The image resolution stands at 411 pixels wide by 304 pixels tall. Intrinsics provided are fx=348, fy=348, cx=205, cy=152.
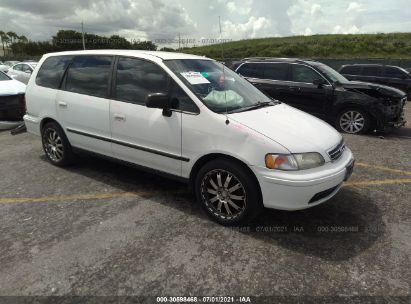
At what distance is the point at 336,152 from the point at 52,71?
426 cm

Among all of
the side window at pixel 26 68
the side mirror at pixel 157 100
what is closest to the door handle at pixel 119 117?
the side mirror at pixel 157 100

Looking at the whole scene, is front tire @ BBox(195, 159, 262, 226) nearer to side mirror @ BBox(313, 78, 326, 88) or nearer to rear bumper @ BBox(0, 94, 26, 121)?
side mirror @ BBox(313, 78, 326, 88)

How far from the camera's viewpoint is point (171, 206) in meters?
4.16

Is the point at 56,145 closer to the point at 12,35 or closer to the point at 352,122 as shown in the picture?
the point at 352,122

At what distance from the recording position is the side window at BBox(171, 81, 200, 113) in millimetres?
3727

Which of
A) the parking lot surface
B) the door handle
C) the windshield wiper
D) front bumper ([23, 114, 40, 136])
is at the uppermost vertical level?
the windshield wiper

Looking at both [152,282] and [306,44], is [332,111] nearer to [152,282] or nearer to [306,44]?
[152,282]

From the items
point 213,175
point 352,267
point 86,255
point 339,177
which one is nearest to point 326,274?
point 352,267

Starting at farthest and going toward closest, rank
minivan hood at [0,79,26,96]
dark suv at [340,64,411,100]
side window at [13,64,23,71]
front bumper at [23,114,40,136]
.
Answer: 1. side window at [13,64,23,71]
2. dark suv at [340,64,411,100]
3. minivan hood at [0,79,26,96]
4. front bumper at [23,114,40,136]

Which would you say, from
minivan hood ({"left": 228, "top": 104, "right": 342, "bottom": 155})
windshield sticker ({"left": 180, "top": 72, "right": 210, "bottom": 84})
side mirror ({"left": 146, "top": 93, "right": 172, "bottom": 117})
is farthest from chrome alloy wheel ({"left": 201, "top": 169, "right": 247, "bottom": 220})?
windshield sticker ({"left": 180, "top": 72, "right": 210, "bottom": 84})

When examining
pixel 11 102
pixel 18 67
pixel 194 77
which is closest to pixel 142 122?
pixel 194 77

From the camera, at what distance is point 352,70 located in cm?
1412

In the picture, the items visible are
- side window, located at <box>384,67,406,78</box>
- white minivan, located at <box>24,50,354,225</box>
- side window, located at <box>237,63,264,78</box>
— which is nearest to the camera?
white minivan, located at <box>24,50,354,225</box>

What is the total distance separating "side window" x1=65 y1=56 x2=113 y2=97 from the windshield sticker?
3.78 feet
